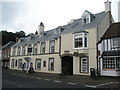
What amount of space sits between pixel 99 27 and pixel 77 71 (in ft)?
22.3

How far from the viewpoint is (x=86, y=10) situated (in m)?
24.3

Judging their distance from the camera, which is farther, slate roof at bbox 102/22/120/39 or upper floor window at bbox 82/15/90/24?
upper floor window at bbox 82/15/90/24

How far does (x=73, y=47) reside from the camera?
2386 centimetres

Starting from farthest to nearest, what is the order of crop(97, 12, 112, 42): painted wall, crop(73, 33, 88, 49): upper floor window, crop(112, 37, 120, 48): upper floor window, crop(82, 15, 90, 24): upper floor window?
crop(82, 15, 90, 24): upper floor window → crop(73, 33, 88, 49): upper floor window → crop(97, 12, 112, 42): painted wall → crop(112, 37, 120, 48): upper floor window

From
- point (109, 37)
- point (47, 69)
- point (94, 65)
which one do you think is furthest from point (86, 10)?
point (47, 69)

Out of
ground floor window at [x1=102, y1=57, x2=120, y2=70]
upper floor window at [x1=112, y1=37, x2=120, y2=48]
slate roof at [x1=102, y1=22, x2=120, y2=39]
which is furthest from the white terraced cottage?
upper floor window at [x1=112, y1=37, x2=120, y2=48]

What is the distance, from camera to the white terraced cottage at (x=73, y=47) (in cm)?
2205

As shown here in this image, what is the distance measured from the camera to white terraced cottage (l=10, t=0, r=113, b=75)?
22.0 metres

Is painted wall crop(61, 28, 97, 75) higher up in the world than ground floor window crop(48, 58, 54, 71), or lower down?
higher up

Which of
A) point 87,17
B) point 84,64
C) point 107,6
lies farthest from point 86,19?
point 84,64

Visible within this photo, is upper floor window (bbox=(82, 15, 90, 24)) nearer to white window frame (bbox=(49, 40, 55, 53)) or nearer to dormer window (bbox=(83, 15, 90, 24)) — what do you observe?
dormer window (bbox=(83, 15, 90, 24))

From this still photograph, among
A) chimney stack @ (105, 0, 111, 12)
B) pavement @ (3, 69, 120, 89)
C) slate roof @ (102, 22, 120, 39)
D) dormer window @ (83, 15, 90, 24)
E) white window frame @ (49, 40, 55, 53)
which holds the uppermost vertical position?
chimney stack @ (105, 0, 111, 12)

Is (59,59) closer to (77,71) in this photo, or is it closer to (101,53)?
(77,71)

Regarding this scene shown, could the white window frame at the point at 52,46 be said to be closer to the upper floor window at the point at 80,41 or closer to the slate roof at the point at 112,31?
the upper floor window at the point at 80,41
